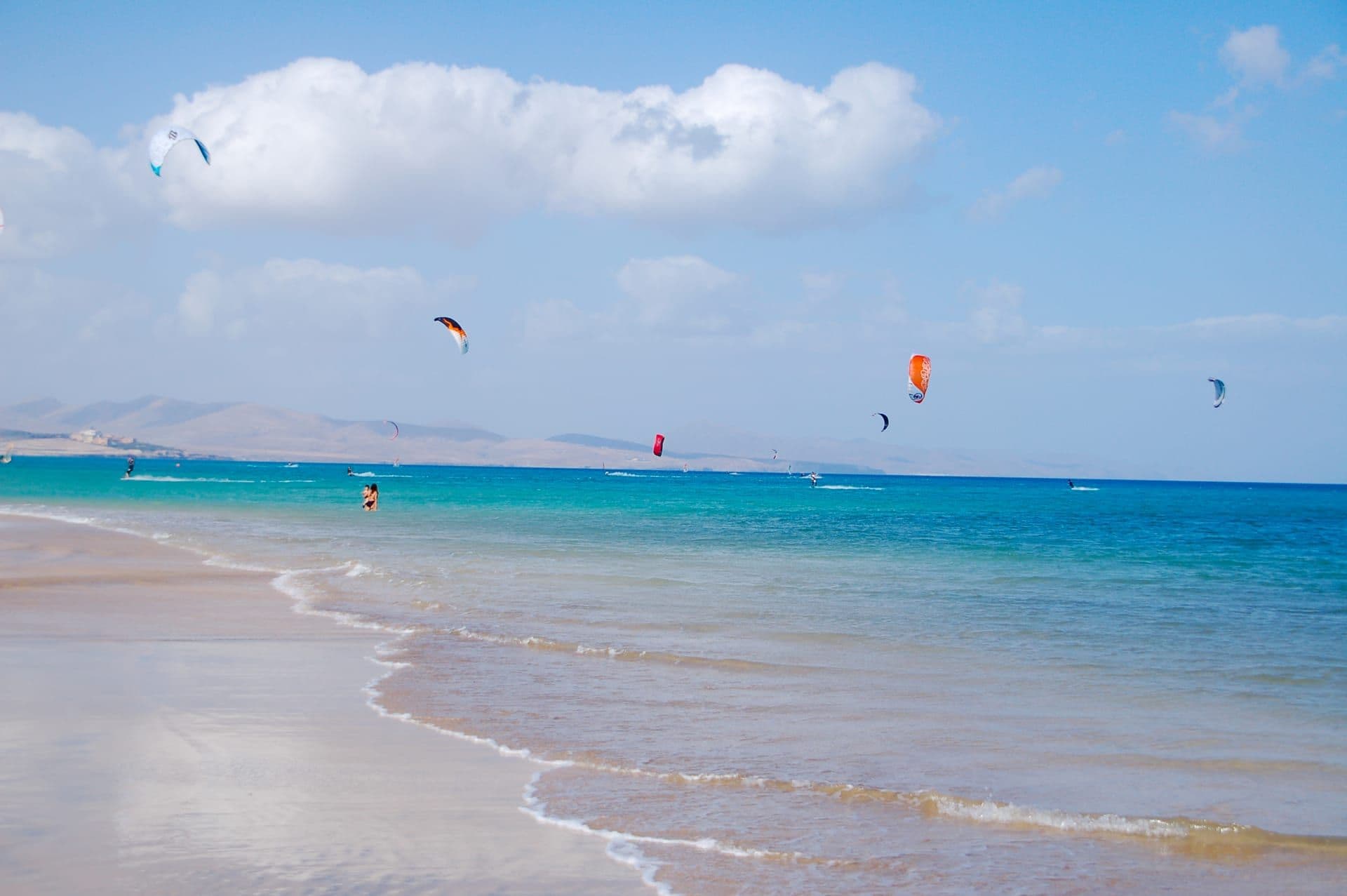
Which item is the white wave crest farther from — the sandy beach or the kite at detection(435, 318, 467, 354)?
the sandy beach

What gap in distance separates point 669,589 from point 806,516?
31652 mm

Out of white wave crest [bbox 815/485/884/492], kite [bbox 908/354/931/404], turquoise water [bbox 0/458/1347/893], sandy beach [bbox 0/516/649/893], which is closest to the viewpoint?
sandy beach [bbox 0/516/649/893]

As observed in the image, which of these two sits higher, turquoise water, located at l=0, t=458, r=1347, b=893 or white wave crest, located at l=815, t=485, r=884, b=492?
white wave crest, located at l=815, t=485, r=884, b=492

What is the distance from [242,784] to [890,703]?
16.9 feet

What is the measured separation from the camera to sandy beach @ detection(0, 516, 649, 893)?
17.2 ft

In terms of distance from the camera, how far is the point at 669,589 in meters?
18.0

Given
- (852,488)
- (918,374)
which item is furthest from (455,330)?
(852,488)

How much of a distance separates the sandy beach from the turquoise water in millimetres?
453

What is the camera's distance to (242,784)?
6559 millimetres

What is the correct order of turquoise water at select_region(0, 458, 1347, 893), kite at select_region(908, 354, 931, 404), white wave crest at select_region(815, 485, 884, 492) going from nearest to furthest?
1. turquoise water at select_region(0, 458, 1347, 893)
2. kite at select_region(908, 354, 931, 404)
3. white wave crest at select_region(815, 485, 884, 492)

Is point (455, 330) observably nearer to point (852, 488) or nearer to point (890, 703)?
point (890, 703)

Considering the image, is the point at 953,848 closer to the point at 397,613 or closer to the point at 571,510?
the point at 397,613

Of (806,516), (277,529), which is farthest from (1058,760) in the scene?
(806,516)

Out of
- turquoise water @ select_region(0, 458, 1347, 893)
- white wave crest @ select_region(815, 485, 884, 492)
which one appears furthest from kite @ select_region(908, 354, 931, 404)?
white wave crest @ select_region(815, 485, 884, 492)
